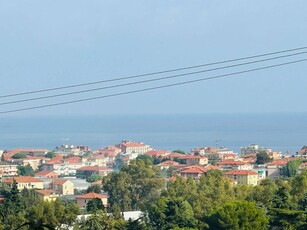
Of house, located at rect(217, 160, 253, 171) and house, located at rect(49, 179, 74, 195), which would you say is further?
house, located at rect(217, 160, 253, 171)

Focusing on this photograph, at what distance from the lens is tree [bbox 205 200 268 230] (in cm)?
1358

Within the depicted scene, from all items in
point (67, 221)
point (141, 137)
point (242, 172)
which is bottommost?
point (67, 221)

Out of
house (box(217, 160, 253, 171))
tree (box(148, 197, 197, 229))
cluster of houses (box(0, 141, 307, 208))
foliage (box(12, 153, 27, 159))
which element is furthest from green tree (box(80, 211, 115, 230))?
foliage (box(12, 153, 27, 159))

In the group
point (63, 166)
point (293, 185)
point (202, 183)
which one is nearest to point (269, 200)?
point (293, 185)

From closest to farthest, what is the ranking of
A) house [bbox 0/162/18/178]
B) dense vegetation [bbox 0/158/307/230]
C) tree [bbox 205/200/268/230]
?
tree [bbox 205/200/268/230]
dense vegetation [bbox 0/158/307/230]
house [bbox 0/162/18/178]

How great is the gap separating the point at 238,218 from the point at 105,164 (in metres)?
36.4

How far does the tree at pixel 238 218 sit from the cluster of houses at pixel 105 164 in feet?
37.3

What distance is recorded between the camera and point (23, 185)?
1212 inches

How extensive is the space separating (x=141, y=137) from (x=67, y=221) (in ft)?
219

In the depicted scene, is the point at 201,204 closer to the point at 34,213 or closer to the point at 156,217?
the point at 156,217

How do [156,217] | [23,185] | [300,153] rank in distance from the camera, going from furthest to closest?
[300,153], [23,185], [156,217]

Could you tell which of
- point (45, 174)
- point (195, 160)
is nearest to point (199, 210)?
point (195, 160)

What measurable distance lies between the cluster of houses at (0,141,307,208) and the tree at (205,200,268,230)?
11.4 metres

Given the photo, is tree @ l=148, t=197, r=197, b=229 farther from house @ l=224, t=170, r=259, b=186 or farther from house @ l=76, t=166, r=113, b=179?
house @ l=76, t=166, r=113, b=179
